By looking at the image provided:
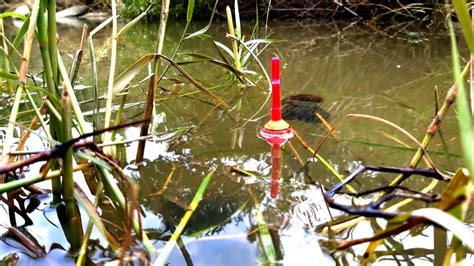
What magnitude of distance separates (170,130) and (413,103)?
2.32ft

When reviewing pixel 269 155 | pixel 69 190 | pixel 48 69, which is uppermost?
pixel 48 69

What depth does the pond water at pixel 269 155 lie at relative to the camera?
24.2 inches

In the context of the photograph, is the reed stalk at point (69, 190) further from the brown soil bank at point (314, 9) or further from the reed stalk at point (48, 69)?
the brown soil bank at point (314, 9)

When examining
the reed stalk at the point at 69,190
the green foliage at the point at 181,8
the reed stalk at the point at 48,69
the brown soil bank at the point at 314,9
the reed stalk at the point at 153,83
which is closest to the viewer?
the reed stalk at the point at 69,190

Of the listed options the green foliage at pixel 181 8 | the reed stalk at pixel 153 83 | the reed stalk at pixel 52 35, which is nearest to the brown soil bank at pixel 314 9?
the green foliage at pixel 181 8

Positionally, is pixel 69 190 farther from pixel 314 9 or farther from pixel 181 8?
pixel 181 8

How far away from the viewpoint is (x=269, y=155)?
0.96 metres

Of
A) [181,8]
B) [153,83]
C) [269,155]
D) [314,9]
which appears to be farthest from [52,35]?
[181,8]

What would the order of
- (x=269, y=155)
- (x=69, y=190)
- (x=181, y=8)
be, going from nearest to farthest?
1. (x=69, y=190)
2. (x=269, y=155)
3. (x=181, y=8)

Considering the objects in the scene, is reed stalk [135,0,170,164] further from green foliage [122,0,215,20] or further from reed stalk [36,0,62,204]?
green foliage [122,0,215,20]

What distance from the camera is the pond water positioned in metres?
0.61

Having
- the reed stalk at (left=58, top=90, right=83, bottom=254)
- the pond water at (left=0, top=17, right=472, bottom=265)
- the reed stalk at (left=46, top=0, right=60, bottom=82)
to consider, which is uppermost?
the reed stalk at (left=46, top=0, right=60, bottom=82)

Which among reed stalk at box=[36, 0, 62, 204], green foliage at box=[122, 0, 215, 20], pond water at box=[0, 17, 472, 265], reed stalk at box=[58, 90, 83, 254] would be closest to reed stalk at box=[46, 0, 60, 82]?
reed stalk at box=[36, 0, 62, 204]

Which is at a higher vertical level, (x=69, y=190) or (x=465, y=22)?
(x=465, y=22)
